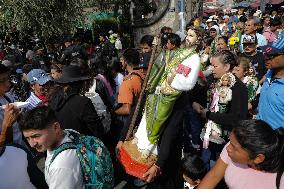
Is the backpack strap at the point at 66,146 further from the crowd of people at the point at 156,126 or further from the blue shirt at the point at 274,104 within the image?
the blue shirt at the point at 274,104

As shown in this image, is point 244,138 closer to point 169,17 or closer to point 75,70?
point 75,70

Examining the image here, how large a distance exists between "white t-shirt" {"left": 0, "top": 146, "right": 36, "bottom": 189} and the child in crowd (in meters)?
1.66

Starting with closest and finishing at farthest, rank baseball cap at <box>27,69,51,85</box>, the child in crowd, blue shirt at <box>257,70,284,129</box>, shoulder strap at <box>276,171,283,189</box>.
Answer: shoulder strap at <box>276,171,283,189</box> < blue shirt at <box>257,70,284,129</box> < the child in crowd < baseball cap at <box>27,69,51,85</box>

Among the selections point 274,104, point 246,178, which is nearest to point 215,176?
point 246,178

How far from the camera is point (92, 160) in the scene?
251 cm

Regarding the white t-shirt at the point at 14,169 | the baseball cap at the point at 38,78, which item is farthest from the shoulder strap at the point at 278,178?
the baseball cap at the point at 38,78

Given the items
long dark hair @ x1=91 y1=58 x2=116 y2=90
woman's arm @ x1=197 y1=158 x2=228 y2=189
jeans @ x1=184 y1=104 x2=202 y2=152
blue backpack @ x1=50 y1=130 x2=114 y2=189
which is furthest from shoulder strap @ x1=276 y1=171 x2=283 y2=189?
long dark hair @ x1=91 y1=58 x2=116 y2=90

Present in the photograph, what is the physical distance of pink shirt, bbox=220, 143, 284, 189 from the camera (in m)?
2.31

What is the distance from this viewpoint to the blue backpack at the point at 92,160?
2.45 meters

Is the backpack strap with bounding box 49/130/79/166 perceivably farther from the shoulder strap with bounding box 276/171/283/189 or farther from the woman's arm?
the shoulder strap with bounding box 276/171/283/189

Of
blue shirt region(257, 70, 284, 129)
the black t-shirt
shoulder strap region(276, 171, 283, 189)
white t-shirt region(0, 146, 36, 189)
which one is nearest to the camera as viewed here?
shoulder strap region(276, 171, 283, 189)

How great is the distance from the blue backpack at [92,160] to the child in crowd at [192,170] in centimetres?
122

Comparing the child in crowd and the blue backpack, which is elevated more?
the blue backpack

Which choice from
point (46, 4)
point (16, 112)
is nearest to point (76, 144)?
point (16, 112)
